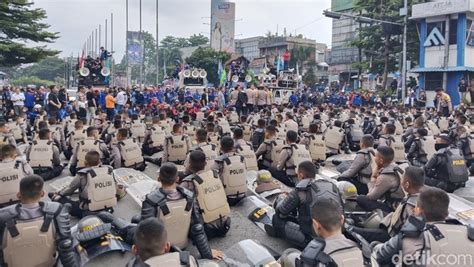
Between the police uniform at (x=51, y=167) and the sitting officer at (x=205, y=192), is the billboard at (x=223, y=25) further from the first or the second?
the sitting officer at (x=205, y=192)

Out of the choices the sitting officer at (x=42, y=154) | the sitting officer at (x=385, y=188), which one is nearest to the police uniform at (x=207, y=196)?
the sitting officer at (x=385, y=188)

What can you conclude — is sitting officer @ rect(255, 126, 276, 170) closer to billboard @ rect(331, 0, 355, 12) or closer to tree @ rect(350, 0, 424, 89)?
tree @ rect(350, 0, 424, 89)

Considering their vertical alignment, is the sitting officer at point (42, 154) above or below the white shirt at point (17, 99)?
below

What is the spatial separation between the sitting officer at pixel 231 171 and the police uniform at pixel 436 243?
12.4 ft

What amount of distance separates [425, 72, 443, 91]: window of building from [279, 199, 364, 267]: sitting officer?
3482 centimetres

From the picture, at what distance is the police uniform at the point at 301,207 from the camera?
18.7 feet

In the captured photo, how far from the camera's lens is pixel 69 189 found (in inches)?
270

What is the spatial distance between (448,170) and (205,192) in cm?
522

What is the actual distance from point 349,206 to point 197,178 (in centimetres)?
255

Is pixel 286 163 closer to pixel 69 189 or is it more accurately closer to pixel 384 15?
pixel 69 189

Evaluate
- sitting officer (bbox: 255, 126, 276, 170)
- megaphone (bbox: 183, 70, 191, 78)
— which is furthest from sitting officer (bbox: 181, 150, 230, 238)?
megaphone (bbox: 183, 70, 191, 78)

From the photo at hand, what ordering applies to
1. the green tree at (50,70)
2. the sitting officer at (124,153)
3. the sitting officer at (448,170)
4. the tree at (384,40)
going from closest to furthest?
the sitting officer at (448,170)
the sitting officer at (124,153)
the tree at (384,40)
the green tree at (50,70)

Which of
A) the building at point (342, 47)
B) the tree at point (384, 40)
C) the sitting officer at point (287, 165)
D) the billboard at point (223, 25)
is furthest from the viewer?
the billboard at point (223, 25)

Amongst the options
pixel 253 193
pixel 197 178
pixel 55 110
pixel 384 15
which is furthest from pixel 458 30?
pixel 197 178
